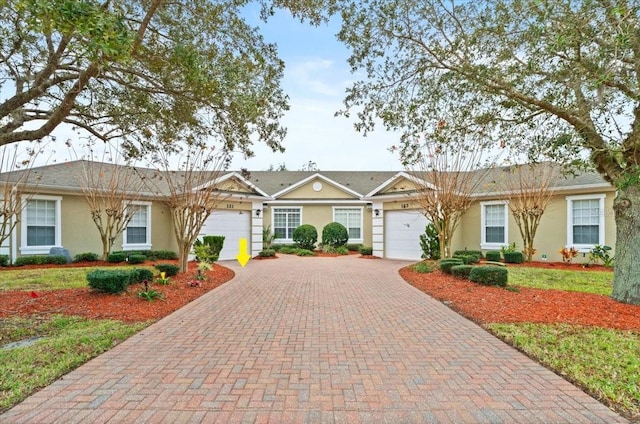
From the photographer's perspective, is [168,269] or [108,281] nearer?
[108,281]

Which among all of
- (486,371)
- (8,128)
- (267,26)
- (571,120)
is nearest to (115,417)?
(486,371)

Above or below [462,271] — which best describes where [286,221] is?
above

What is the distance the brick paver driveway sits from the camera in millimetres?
3404

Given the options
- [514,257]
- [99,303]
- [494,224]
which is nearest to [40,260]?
[99,303]

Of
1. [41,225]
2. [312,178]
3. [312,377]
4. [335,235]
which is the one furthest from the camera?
[312,178]

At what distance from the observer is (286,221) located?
2355cm

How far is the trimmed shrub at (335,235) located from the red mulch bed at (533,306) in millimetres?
12072

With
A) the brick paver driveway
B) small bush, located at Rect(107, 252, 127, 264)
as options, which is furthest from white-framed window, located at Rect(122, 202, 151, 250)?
the brick paver driveway

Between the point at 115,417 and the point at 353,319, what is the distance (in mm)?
4399

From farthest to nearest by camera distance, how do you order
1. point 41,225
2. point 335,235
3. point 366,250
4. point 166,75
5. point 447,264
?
point 335,235 < point 366,250 < point 41,225 < point 447,264 < point 166,75

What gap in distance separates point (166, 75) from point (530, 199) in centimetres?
1426

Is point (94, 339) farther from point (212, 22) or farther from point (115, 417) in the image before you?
point (212, 22)

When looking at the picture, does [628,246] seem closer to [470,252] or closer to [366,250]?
[470,252]

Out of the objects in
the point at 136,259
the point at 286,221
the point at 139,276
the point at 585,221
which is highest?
the point at 585,221
